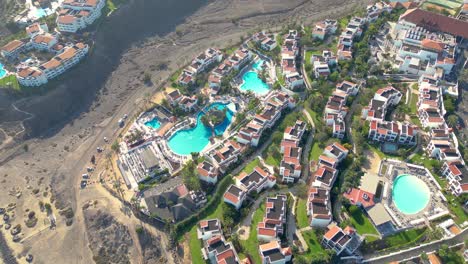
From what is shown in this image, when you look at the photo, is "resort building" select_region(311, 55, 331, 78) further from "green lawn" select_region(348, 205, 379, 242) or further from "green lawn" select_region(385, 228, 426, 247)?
"green lawn" select_region(385, 228, 426, 247)

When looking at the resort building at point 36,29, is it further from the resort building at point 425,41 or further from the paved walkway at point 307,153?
the resort building at point 425,41

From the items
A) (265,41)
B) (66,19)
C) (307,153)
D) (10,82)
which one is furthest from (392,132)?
(66,19)

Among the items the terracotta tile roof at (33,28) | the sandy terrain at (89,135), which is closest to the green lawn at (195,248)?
the sandy terrain at (89,135)

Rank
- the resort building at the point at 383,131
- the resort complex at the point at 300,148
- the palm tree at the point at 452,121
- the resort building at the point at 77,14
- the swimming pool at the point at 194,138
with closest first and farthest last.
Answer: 1. the resort complex at the point at 300,148
2. the resort building at the point at 383,131
3. the palm tree at the point at 452,121
4. the swimming pool at the point at 194,138
5. the resort building at the point at 77,14

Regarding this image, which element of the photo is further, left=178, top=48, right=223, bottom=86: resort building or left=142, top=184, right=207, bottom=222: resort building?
left=178, top=48, right=223, bottom=86: resort building

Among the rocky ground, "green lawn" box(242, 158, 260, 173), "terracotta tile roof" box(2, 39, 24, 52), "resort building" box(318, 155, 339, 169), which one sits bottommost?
the rocky ground

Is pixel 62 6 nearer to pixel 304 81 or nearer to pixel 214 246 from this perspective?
pixel 304 81

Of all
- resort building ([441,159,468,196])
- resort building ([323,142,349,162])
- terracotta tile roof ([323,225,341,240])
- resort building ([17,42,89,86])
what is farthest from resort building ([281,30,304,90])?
resort building ([17,42,89,86])
